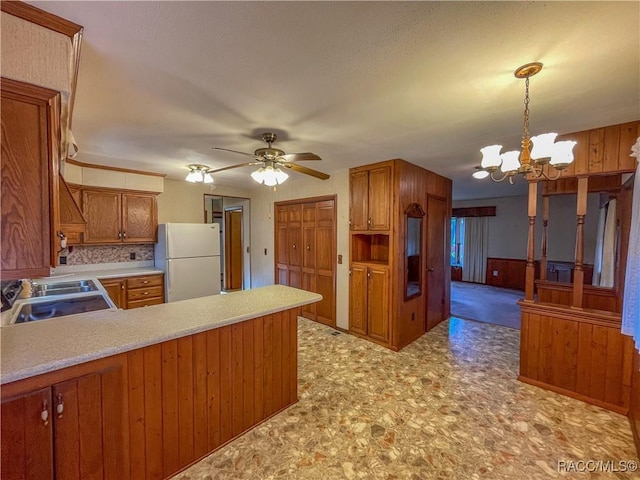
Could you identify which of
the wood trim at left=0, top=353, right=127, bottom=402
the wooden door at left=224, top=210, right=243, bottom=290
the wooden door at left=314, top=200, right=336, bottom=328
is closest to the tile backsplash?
the wooden door at left=224, top=210, right=243, bottom=290

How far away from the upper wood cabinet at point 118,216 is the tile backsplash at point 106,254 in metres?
0.30

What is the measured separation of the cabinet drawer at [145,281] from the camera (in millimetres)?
3727

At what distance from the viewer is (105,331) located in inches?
59.2

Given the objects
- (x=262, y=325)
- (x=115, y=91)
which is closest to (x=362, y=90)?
(x=115, y=91)

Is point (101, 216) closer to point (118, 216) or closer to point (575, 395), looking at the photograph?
point (118, 216)

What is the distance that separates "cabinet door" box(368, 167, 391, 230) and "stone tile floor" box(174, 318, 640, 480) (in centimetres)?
169

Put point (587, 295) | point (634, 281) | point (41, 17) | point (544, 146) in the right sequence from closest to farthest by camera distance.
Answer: point (41, 17)
point (544, 146)
point (634, 281)
point (587, 295)

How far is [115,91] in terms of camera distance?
1736 mm

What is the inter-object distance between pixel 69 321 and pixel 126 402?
633 mm

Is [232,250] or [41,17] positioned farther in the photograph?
[232,250]

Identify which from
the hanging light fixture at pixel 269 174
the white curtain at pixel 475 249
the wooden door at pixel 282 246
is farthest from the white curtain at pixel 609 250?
the wooden door at pixel 282 246

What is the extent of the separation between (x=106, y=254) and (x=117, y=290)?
2.75ft

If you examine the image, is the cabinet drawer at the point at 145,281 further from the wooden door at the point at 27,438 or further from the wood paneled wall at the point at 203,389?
the wooden door at the point at 27,438

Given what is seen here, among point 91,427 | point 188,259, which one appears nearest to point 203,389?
point 91,427
